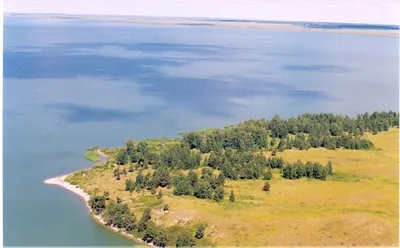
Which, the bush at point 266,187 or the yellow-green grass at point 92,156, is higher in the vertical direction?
the yellow-green grass at point 92,156

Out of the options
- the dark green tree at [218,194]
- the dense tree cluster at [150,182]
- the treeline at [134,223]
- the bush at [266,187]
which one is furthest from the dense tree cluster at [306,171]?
the treeline at [134,223]

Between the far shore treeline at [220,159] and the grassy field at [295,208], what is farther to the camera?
the far shore treeline at [220,159]

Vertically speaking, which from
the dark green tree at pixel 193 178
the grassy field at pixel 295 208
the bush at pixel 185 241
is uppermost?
the dark green tree at pixel 193 178

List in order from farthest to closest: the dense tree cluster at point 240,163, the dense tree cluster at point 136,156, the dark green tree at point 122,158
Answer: the dark green tree at point 122,158
the dense tree cluster at point 136,156
the dense tree cluster at point 240,163

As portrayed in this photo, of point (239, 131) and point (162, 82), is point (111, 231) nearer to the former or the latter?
point (239, 131)

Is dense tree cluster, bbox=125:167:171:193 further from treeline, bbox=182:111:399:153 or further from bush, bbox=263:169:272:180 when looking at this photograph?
treeline, bbox=182:111:399:153

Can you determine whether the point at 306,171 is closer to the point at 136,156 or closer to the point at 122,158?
the point at 136,156

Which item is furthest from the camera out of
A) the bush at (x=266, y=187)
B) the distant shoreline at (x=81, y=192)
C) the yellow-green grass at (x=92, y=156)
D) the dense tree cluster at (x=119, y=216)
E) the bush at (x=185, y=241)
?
the yellow-green grass at (x=92, y=156)

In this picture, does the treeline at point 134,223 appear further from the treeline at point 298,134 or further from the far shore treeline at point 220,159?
the treeline at point 298,134
